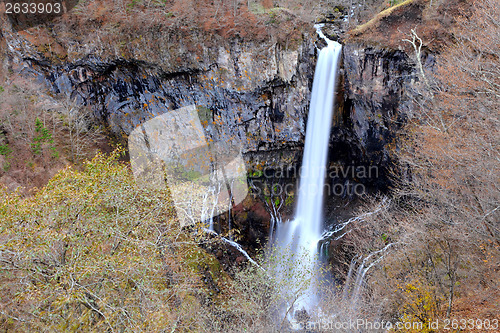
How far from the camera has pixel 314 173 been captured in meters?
19.5

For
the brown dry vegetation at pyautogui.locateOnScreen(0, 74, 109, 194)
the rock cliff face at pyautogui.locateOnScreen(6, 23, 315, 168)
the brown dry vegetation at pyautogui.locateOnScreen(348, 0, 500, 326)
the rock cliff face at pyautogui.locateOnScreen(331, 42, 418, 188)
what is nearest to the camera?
the brown dry vegetation at pyautogui.locateOnScreen(348, 0, 500, 326)

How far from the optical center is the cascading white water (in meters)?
16.9

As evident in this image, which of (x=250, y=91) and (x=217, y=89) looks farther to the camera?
(x=217, y=89)

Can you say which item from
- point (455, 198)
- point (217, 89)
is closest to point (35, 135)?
point (217, 89)

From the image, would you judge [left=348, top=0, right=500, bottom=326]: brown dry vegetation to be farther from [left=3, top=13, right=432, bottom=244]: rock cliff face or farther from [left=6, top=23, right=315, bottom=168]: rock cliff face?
[left=6, top=23, right=315, bottom=168]: rock cliff face

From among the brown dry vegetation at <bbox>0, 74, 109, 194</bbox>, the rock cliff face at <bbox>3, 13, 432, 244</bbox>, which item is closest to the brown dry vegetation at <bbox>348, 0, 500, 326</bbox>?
the rock cliff face at <bbox>3, 13, 432, 244</bbox>

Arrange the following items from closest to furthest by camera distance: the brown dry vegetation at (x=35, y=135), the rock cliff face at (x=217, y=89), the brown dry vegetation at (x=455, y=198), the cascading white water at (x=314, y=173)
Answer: the brown dry vegetation at (x=455, y=198) → the brown dry vegetation at (x=35, y=135) → the cascading white water at (x=314, y=173) → the rock cliff face at (x=217, y=89)

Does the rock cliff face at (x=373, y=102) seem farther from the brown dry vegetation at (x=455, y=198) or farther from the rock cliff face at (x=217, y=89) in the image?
the rock cliff face at (x=217, y=89)

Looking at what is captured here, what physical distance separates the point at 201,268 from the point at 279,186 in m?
8.74

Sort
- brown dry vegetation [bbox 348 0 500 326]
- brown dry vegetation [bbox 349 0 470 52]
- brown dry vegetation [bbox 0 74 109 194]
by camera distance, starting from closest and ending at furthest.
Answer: brown dry vegetation [bbox 348 0 500 326] → brown dry vegetation [bbox 349 0 470 52] → brown dry vegetation [bbox 0 74 109 194]

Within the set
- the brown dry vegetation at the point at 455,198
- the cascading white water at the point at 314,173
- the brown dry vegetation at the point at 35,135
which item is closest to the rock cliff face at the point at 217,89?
the cascading white water at the point at 314,173

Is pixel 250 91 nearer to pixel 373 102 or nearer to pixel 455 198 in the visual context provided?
pixel 373 102

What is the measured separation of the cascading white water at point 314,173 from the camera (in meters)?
16.9

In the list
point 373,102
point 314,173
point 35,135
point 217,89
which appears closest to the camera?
point 373,102
